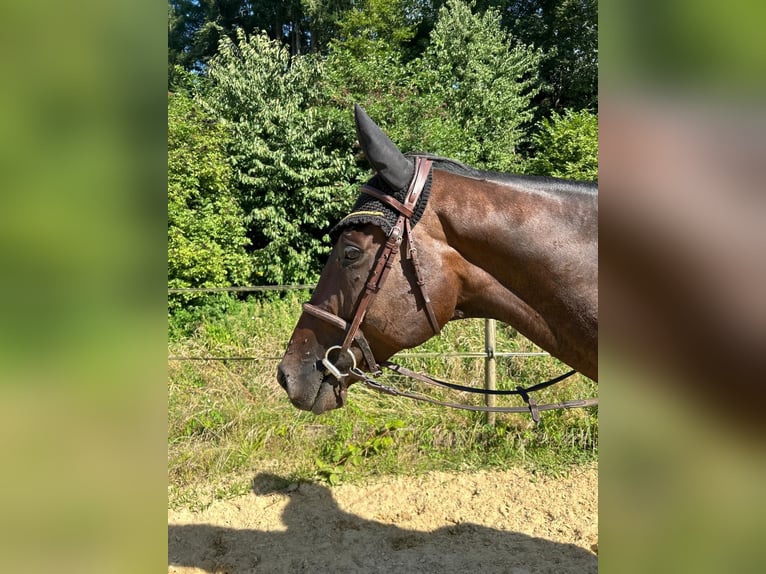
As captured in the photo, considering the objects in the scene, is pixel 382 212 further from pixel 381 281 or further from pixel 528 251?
pixel 528 251

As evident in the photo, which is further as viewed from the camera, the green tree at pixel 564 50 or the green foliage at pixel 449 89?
the green tree at pixel 564 50

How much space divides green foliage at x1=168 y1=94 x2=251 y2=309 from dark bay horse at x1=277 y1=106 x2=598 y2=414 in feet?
21.0

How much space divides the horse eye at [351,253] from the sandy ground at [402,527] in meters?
2.31

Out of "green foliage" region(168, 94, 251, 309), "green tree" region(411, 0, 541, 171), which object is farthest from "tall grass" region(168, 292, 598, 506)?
"green tree" region(411, 0, 541, 171)

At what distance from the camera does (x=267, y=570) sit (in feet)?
10.4

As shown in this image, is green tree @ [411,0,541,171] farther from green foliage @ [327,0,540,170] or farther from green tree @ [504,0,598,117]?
green tree @ [504,0,598,117]

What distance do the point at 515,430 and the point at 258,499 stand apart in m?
2.34

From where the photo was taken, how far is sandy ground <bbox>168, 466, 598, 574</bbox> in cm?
321

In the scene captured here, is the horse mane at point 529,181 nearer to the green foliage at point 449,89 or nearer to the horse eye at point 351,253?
the horse eye at point 351,253

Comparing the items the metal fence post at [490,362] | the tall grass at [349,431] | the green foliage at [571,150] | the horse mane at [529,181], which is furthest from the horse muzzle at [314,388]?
the green foliage at [571,150]

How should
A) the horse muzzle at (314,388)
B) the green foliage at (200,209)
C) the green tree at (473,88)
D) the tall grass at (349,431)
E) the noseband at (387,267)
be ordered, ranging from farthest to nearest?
the green tree at (473,88)
the green foliage at (200,209)
the tall grass at (349,431)
the horse muzzle at (314,388)
the noseband at (387,267)

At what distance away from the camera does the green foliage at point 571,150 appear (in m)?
10.0
